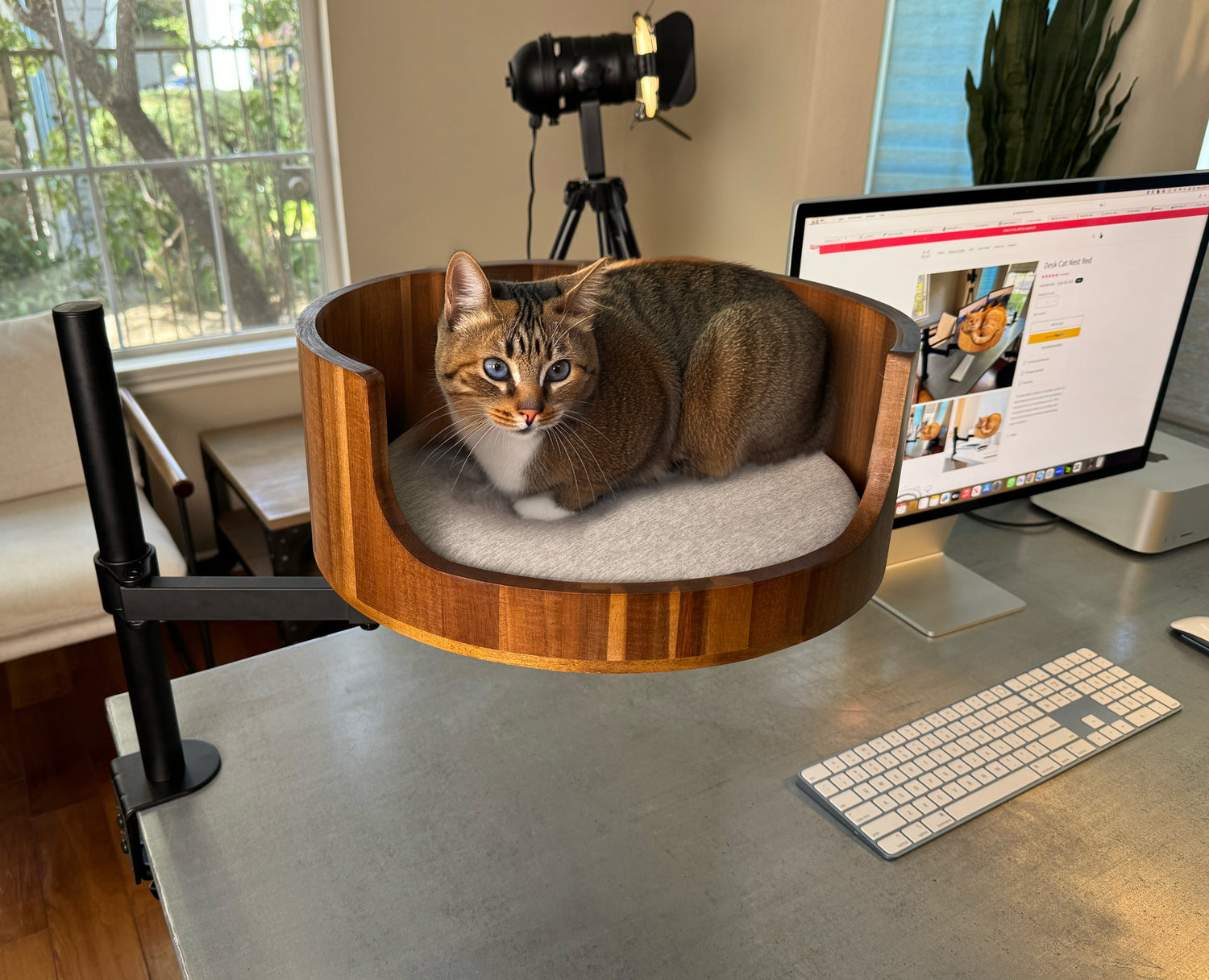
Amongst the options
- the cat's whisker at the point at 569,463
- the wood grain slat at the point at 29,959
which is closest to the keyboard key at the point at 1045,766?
the cat's whisker at the point at 569,463

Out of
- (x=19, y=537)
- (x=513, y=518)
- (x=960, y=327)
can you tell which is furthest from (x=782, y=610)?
(x=19, y=537)

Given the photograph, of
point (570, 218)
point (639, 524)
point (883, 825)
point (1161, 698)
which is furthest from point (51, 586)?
point (1161, 698)

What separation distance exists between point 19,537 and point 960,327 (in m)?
1.87

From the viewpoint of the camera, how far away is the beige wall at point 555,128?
216 cm

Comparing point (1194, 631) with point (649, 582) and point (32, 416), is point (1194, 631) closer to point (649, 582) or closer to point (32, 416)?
point (649, 582)

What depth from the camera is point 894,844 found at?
0.78 metres

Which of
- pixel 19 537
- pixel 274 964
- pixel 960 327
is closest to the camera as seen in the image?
pixel 274 964

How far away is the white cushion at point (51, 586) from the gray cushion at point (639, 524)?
1425 millimetres

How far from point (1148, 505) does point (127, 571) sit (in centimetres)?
125

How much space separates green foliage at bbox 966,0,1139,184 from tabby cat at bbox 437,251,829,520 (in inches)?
59.7

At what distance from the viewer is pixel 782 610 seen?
364mm

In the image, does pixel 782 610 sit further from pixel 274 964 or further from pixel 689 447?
pixel 274 964

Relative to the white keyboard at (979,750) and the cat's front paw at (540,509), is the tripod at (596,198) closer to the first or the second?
the white keyboard at (979,750)

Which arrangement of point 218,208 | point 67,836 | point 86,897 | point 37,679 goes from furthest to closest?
point 218,208 → point 37,679 → point 67,836 → point 86,897
